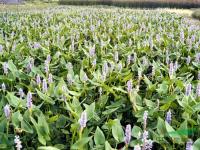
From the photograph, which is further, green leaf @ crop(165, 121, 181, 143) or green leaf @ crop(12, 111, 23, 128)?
green leaf @ crop(12, 111, 23, 128)

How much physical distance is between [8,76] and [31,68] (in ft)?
0.66

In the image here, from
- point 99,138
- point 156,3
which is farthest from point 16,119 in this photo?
point 156,3

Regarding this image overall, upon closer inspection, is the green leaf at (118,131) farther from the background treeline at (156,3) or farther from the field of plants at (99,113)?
the background treeline at (156,3)

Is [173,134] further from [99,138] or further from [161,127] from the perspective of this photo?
[99,138]

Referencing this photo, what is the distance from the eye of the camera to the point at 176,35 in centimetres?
567

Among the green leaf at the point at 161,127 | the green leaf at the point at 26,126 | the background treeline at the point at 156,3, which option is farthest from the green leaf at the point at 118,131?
the background treeline at the point at 156,3

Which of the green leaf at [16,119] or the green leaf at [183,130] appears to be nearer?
the green leaf at [183,130]

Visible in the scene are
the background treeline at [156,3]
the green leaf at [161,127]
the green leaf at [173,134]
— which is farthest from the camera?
the background treeline at [156,3]

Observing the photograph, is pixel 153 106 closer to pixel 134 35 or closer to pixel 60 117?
pixel 60 117

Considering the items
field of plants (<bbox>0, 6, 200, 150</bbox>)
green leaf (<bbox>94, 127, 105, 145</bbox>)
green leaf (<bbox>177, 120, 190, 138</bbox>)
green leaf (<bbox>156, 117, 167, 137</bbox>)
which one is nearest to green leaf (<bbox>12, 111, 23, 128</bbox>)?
field of plants (<bbox>0, 6, 200, 150</bbox>)

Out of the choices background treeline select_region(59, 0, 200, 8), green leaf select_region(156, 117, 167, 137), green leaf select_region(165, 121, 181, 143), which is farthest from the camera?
background treeline select_region(59, 0, 200, 8)

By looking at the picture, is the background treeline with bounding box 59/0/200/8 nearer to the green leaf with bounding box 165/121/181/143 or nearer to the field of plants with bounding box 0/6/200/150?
the field of plants with bounding box 0/6/200/150

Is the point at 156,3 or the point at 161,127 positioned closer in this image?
the point at 161,127

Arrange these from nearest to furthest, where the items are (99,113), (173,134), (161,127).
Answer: (173,134)
(161,127)
(99,113)
